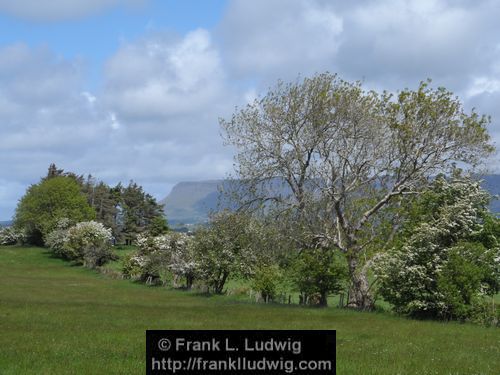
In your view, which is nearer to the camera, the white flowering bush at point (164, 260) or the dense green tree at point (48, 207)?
the white flowering bush at point (164, 260)

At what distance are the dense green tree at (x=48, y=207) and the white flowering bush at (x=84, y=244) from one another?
31.4 ft

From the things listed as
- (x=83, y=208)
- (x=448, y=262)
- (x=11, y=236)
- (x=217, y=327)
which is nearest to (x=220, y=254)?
(x=448, y=262)

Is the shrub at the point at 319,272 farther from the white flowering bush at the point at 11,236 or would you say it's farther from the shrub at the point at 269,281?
the white flowering bush at the point at 11,236

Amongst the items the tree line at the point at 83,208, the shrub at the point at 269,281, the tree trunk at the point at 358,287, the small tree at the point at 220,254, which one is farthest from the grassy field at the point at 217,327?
the tree line at the point at 83,208

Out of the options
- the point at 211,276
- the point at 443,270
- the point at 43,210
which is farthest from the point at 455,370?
the point at 43,210

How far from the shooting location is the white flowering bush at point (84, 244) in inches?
3884

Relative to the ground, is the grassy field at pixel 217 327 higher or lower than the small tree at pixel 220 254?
lower

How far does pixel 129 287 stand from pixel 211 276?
12.7m

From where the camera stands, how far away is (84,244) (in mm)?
103562

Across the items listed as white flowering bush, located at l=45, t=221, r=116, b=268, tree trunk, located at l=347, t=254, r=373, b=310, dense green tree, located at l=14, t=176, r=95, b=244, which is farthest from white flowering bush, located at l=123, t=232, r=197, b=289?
dense green tree, located at l=14, t=176, r=95, b=244

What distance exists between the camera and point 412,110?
41.3 m

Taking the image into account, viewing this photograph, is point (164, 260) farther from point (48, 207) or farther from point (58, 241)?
point (48, 207)

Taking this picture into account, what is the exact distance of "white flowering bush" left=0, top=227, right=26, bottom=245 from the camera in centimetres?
12988

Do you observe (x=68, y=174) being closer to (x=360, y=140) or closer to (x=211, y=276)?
(x=211, y=276)
